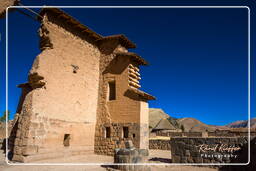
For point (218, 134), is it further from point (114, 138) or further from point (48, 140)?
point (48, 140)

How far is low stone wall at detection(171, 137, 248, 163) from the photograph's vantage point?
8.19 metres

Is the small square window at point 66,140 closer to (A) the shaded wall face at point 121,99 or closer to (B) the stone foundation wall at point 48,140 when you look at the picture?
(B) the stone foundation wall at point 48,140

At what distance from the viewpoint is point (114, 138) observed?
1366 centimetres

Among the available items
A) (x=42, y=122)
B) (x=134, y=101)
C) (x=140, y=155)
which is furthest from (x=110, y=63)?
(x=140, y=155)

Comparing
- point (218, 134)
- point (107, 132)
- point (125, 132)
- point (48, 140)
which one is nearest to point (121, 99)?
point (125, 132)

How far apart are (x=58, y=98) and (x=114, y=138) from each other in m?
4.50

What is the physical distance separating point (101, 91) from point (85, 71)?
192cm

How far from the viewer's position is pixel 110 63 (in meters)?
15.2

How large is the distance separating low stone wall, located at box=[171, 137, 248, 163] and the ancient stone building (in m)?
3.74

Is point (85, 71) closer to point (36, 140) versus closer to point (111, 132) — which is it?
point (111, 132)

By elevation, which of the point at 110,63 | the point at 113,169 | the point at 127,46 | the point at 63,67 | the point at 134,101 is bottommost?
the point at 113,169

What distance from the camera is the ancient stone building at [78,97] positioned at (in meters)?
10.9

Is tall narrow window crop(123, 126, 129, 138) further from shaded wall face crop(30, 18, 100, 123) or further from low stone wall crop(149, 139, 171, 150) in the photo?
low stone wall crop(149, 139, 171, 150)

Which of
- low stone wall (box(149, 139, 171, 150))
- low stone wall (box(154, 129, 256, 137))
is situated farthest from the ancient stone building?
low stone wall (box(154, 129, 256, 137))
